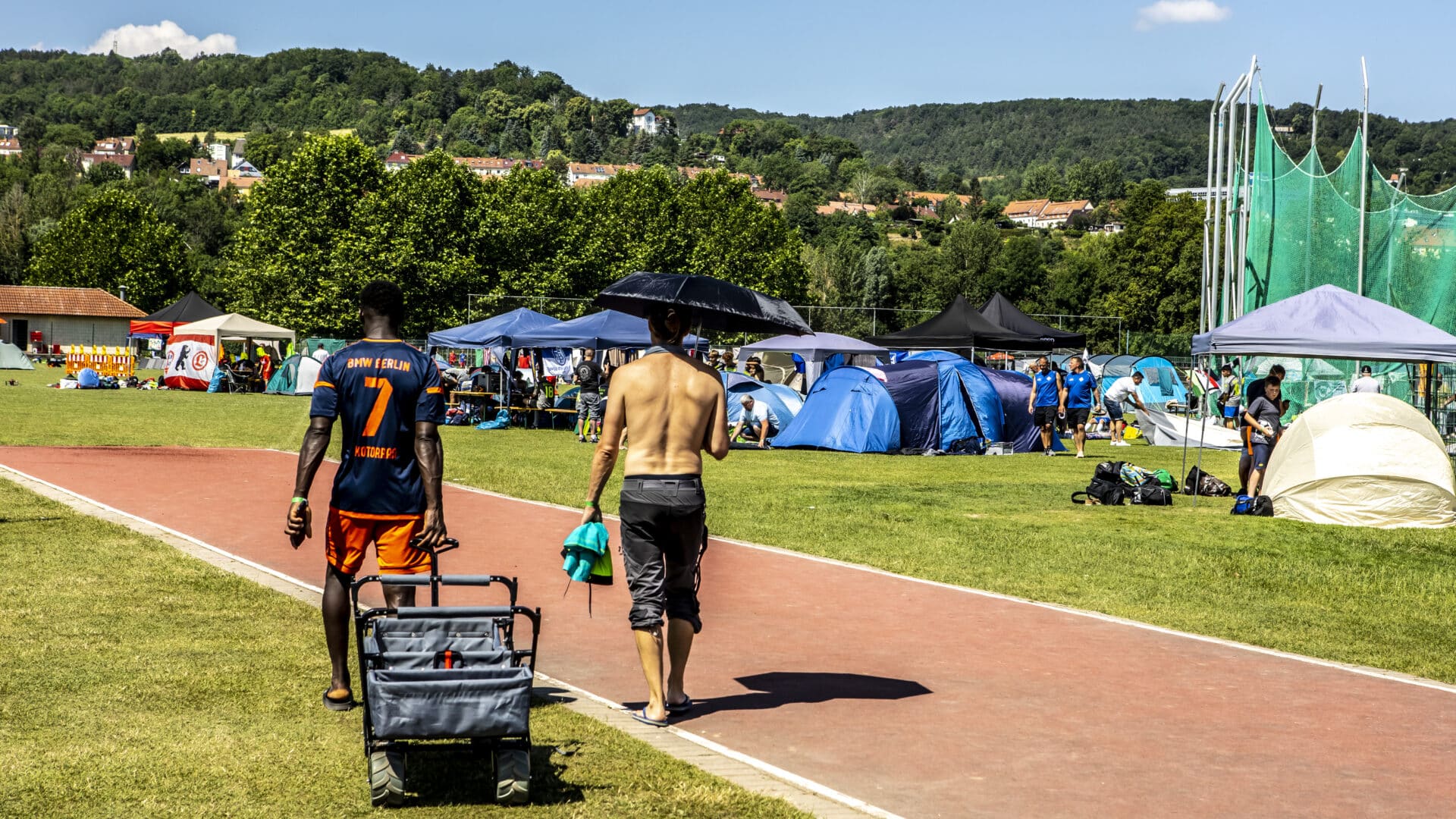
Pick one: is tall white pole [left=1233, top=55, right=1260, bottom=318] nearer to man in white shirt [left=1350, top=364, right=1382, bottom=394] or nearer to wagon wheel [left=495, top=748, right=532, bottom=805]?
man in white shirt [left=1350, top=364, right=1382, bottom=394]

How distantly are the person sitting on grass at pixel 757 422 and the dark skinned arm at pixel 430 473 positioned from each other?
19706mm

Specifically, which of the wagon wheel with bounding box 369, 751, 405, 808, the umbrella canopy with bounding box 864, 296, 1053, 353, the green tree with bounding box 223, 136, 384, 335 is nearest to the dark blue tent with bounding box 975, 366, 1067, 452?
the umbrella canopy with bounding box 864, 296, 1053, 353

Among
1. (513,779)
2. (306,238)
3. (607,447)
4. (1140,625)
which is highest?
(306,238)

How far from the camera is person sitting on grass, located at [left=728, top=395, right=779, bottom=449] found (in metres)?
26.2

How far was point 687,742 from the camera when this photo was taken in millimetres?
6066

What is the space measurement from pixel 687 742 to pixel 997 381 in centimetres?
2166

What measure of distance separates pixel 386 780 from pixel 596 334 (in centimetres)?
2424

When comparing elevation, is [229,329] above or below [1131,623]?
above

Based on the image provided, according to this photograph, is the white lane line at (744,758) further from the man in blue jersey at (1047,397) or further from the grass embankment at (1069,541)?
the man in blue jersey at (1047,397)

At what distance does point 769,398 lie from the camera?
2769 cm

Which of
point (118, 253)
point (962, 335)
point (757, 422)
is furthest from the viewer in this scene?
point (118, 253)

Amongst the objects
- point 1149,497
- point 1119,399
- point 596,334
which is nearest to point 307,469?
point 1149,497

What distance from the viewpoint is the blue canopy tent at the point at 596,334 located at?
2875 centimetres

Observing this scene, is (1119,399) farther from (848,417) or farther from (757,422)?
(757,422)
